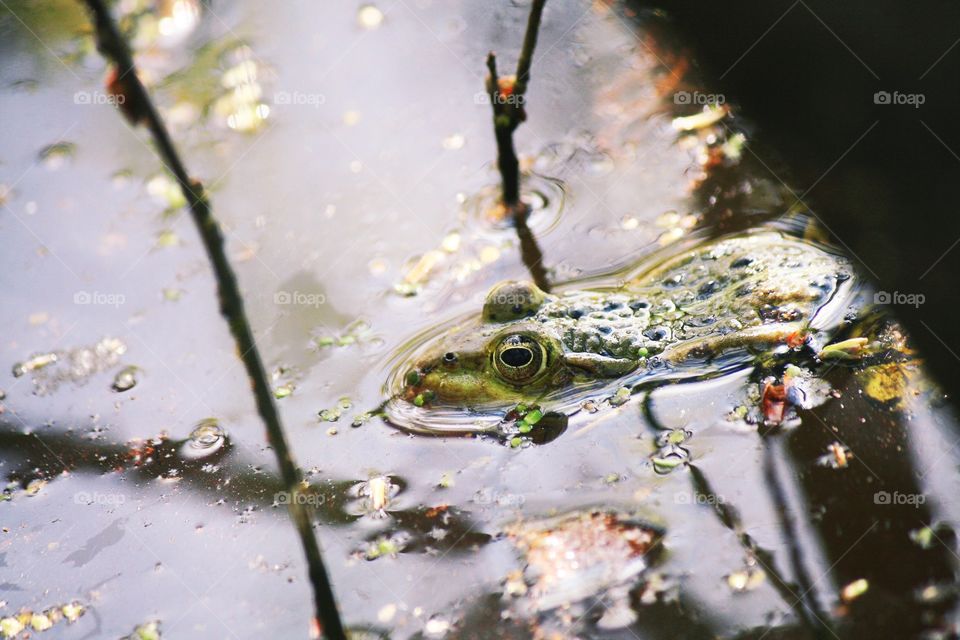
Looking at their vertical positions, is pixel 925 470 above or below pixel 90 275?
Result: below

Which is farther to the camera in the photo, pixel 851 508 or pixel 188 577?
pixel 188 577

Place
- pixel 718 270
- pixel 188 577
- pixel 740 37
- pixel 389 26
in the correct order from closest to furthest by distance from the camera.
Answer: pixel 188 577, pixel 718 270, pixel 740 37, pixel 389 26

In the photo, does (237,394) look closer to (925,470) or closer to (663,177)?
(663,177)

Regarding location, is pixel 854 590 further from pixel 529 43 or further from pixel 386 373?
pixel 529 43

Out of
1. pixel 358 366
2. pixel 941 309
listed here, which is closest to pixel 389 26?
pixel 358 366

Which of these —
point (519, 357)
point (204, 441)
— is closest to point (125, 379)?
point (204, 441)

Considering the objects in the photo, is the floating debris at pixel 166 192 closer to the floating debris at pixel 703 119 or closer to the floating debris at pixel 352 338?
the floating debris at pixel 352 338

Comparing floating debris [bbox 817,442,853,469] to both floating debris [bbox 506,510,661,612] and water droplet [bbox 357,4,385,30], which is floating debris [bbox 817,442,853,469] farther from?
water droplet [bbox 357,4,385,30]
